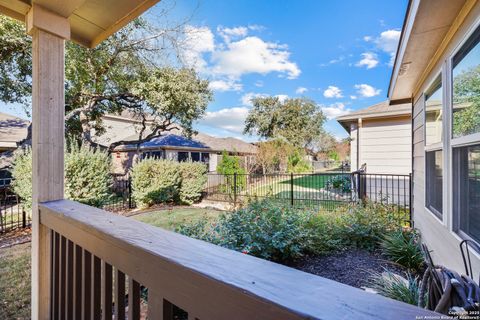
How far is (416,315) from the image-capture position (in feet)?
1.43

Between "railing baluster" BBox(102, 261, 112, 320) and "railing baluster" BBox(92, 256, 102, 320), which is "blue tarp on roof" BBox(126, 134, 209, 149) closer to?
"railing baluster" BBox(92, 256, 102, 320)

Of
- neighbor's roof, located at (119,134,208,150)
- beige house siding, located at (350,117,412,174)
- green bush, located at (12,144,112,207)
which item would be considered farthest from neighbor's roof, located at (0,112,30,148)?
beige house siding, located at (350,117,412,174)

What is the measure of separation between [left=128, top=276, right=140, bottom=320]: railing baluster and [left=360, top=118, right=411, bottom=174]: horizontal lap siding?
7594 millimetres

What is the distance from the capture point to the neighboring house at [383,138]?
22.4ft

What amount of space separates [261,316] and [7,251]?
5618mm

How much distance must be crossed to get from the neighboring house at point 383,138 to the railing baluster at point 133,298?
7.45 metres

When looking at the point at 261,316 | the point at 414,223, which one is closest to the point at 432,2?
the point at 261,316

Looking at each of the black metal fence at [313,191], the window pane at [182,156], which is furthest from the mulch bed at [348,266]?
the window pane at [182,156]

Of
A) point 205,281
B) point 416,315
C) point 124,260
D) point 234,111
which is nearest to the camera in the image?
point 416,315

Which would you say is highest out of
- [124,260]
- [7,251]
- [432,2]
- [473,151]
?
[432,2]

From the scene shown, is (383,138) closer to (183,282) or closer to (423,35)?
(423,35)

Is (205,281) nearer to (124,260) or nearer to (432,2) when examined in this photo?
(124,260)

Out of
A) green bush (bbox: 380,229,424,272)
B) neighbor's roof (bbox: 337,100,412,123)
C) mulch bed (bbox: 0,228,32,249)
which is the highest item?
neighbor's roof (bbox: 337,100,412,123)

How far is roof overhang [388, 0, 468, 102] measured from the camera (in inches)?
73.9
